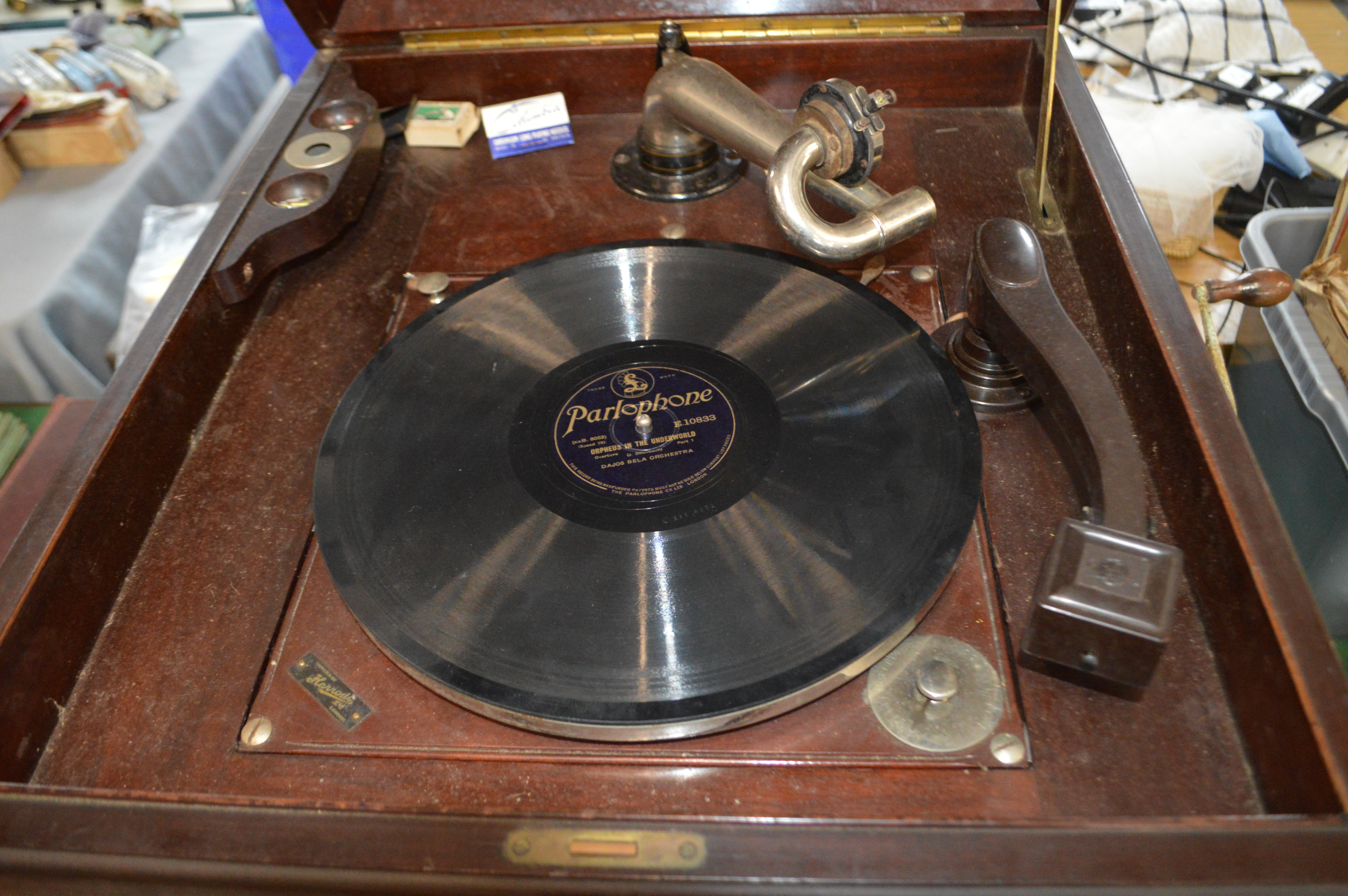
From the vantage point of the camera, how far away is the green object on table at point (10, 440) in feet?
4.92

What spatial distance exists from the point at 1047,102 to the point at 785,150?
1.10ft

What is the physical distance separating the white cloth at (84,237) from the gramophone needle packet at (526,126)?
3.51 feet

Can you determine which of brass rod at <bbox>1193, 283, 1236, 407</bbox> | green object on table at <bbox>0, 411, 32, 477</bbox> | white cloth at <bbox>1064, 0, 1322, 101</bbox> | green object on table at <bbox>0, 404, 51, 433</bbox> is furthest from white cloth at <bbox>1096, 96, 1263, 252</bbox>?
green object on table at <bbox>0, 404, 51, 433</bbox>

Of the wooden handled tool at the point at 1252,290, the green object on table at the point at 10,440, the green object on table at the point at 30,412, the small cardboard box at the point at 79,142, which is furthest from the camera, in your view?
the small cardboard box at the point at 79,142

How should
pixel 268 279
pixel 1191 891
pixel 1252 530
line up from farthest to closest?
pixel 268 279 < pixel 1252 530 < pixel 1191 891

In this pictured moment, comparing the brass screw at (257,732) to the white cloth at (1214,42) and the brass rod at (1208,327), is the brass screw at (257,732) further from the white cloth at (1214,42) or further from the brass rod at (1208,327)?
the white cloth at (1214,42)

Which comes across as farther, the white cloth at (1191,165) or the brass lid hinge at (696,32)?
the white cloth at (1191,165)

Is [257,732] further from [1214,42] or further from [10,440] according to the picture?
[1214,42]

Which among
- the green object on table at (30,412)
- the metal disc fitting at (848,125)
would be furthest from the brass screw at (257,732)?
the green object on table at (30,412)

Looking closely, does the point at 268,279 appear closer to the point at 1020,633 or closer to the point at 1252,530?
the point at 1020,633

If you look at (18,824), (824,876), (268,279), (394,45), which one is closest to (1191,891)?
(824,876)

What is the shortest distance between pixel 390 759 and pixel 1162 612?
1.81 feet

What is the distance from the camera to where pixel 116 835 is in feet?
1.94

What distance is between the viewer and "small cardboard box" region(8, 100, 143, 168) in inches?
79.4
